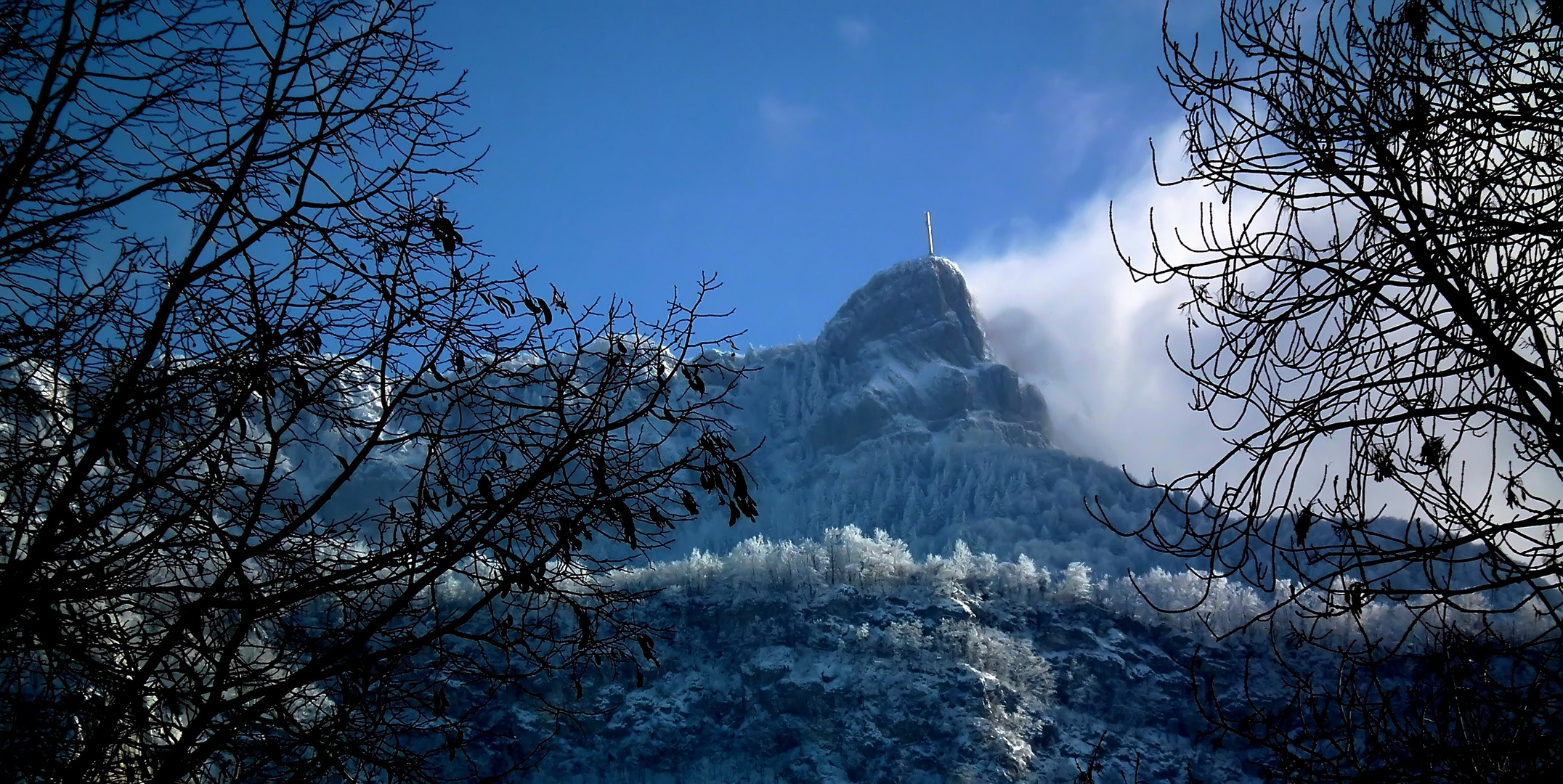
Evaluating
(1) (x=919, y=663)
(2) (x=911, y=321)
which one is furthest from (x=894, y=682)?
(2) (x=911, y=321)

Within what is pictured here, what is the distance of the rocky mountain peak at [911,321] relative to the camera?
18725cm

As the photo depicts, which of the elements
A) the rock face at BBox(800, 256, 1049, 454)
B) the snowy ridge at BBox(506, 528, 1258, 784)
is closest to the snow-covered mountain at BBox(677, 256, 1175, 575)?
the rock face at BBox(800, 256, 1049, 454)

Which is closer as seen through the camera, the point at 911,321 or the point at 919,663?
the point at 919,663

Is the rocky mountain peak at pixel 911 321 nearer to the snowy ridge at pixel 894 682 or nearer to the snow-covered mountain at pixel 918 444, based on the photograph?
the snow-covered mountain at pixel 918 444

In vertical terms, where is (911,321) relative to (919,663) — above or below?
above

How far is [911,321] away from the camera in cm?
19088

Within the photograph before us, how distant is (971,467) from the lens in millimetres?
157875

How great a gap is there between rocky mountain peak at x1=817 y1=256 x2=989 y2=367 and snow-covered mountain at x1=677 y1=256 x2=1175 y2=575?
0.93 feet

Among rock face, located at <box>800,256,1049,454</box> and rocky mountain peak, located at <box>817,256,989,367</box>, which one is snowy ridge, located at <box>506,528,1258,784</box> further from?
rocky mountain peak, located at <box>817,256,989,367</box>

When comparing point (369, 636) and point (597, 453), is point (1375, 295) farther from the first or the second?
point (369, 636)

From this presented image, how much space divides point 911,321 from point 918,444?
1244 inches

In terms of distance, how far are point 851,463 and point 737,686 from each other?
80.6 meters

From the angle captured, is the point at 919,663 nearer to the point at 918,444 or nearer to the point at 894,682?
the point at 894,682

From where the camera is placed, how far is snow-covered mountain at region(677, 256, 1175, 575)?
14062 cm
